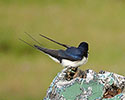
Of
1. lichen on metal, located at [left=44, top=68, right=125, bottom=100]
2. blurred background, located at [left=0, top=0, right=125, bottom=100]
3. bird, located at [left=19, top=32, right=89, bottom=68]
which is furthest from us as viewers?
blurred background, located at [left=0, top=0, right=125, bottom=100]

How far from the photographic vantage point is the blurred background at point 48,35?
10.9 meters

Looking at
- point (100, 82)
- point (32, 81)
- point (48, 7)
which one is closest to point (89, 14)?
point (48, 7)

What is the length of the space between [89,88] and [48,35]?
32.1 feet

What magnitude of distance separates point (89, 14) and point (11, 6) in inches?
80.7

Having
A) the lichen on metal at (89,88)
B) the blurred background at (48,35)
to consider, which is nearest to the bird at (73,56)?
the lichen on metal at (89,88)

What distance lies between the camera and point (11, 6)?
15930 millimetres

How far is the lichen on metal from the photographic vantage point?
4227 millimetres

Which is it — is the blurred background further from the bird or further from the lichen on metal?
the lichen on metal

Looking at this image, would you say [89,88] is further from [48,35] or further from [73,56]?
[48,35]

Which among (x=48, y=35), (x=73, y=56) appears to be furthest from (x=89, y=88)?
(x=48, y=35)

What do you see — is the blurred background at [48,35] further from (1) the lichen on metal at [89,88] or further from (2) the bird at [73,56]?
(1) the lichen on metal at [89,88]

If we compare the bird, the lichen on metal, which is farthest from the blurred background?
the lichen on metal

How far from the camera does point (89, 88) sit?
4.26 m

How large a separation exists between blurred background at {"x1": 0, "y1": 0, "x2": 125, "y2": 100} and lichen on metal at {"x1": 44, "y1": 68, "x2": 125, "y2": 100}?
559 centimetres
